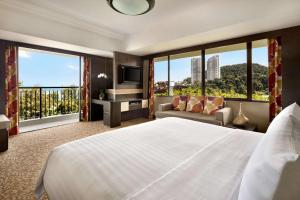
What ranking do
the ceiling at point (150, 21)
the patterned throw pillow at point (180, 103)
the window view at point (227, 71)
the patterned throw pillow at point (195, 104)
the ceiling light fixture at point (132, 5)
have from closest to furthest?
1. the ceiling light fixture at point (132, 5)
2. the ceiling at point (150, 21)
3. the window view at point (227, 71)
4. the patterned throw pillow at point (195, 104)
5. the patterned throw pillow at point (180, 103)

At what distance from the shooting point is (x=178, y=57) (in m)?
5.01

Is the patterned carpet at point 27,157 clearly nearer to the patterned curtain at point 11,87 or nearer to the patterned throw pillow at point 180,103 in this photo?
the patterned curtain at point 11,87

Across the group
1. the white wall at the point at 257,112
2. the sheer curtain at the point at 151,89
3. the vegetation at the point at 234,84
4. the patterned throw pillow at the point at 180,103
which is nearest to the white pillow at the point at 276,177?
the white wall at the point at 257,112

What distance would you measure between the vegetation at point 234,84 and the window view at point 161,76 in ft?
2.40

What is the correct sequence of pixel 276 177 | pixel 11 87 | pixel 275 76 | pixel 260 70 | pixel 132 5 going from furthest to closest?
pixel 11 87 → pixel 260 70 → pixel 275 76 → pixel 132 5 → pixel 276 177

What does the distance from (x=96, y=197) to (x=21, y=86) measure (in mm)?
5178

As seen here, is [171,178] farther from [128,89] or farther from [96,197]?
[128,89]

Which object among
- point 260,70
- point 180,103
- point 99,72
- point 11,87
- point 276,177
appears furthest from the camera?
point 99,72

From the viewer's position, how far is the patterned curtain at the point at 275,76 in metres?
3.16

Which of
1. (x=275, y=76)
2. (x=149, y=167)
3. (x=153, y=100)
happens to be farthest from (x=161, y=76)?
(x=149, y=167)

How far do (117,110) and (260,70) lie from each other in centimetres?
368

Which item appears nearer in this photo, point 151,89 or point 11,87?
point 11,87

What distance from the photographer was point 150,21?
12.4 feet

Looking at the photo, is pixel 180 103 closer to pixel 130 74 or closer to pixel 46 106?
pixel 130 74
